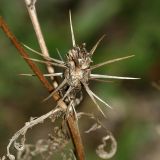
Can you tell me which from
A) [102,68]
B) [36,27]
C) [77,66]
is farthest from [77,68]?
[102,68]

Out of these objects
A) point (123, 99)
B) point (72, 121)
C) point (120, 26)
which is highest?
point (120, 26)

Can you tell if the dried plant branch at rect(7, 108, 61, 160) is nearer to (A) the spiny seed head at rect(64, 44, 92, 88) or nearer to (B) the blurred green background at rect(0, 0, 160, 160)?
(A) the spiny seed head at rect(64, 44, 92, 88)

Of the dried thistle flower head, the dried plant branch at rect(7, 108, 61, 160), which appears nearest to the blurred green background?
the dried plant branch at rect(7, 108, 61, 160)

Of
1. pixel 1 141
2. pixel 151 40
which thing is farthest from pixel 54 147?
pixel 151 40

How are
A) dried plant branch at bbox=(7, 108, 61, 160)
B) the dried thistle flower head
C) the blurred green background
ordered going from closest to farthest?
the dried thistle flower head < dried plant branch at bbox=(7, 108, 61, 160) < the blurred green background

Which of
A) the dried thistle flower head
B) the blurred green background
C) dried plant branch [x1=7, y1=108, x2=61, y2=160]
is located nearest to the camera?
the dried thistle flower head

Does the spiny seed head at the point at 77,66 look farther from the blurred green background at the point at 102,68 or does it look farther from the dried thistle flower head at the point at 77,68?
the blurred green background at the point at 102,68

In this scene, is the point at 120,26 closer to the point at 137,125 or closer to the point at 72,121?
the point at 137,125
